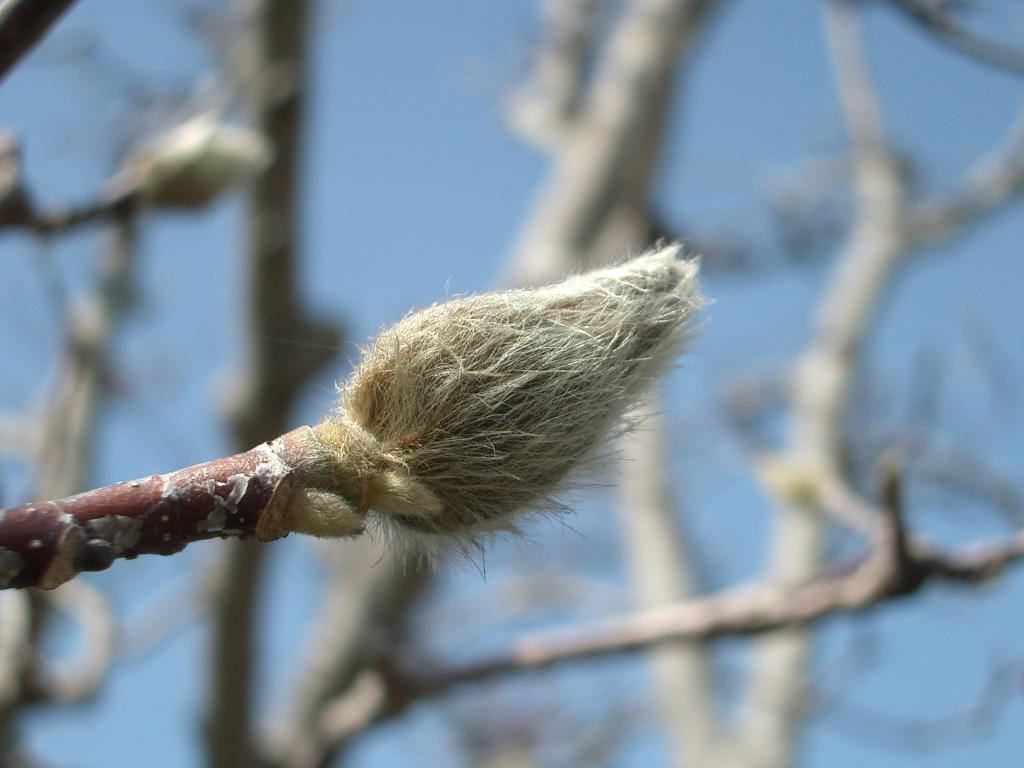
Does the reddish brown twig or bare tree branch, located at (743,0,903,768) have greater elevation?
the reddish brown twig

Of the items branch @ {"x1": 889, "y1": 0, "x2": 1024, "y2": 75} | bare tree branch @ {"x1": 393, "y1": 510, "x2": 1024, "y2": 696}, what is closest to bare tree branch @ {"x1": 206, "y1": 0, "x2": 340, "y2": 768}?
bare tree branch @ {"x1": 393, "y1": 510, "x2": 1024, "y2": 696}

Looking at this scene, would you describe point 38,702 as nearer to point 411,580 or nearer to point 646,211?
point 411,580

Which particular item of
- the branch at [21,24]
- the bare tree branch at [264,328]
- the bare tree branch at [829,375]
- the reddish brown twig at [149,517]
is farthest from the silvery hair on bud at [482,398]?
the bare tree branch at [829,375]

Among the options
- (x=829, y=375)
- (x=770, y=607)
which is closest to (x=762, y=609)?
(x=770, y=607)

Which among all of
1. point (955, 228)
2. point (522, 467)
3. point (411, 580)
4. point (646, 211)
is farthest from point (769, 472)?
point (955, 228)

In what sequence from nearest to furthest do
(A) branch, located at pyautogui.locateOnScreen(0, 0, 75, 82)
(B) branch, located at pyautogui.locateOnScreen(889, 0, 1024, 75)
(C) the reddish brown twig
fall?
(C) the reddish brown twig < (A) branch, located at pyautogui.locateOnScreen(0, 0, 75, 82) < (B) branch, located at pyautogui.locateOnScreen(889, 0, 1024, 75)

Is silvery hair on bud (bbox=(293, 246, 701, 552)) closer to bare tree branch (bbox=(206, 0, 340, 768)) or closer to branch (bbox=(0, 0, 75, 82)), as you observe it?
branch (bbox=(0, 0, 75, 82))
